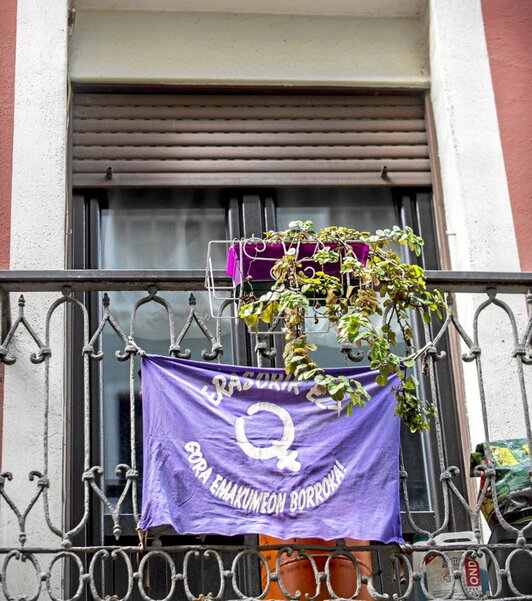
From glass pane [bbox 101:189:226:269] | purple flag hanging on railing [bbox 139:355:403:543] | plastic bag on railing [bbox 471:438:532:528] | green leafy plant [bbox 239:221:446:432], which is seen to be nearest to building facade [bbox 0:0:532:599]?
glass pane [bbox 101:189:226:269]

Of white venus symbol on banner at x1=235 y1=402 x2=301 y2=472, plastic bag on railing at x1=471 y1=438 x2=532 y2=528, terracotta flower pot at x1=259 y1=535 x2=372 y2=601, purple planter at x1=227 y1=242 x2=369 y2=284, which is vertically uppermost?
purple planter at x1=227 y1=242 x2=369 y2=284

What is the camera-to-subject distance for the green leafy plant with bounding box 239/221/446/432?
19.0 ft

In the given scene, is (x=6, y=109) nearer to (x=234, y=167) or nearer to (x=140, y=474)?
(x=234, y=167)

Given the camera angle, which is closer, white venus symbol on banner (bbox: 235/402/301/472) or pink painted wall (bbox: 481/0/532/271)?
white venus symbol on banner (bbox: 235/402/301/472)

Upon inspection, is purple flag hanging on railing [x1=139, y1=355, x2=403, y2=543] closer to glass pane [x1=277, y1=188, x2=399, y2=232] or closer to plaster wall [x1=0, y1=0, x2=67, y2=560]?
plaster wall [x1=0, y1=0, x2=67, y2=560]

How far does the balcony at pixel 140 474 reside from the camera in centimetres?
580

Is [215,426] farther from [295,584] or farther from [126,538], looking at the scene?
[126,538]

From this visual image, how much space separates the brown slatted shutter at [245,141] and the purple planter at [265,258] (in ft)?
5.03

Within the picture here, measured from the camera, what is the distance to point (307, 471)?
19.2 feet

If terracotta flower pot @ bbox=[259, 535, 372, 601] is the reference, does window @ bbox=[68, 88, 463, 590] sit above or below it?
above

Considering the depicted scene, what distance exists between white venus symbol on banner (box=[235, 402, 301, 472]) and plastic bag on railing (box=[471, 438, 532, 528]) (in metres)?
0.92

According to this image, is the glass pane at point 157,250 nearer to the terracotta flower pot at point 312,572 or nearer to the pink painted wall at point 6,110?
the pink painted wall at point 6,110

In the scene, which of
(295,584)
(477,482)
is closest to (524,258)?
(477,482)

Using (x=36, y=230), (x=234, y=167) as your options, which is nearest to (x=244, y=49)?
(x=234, y=167)
